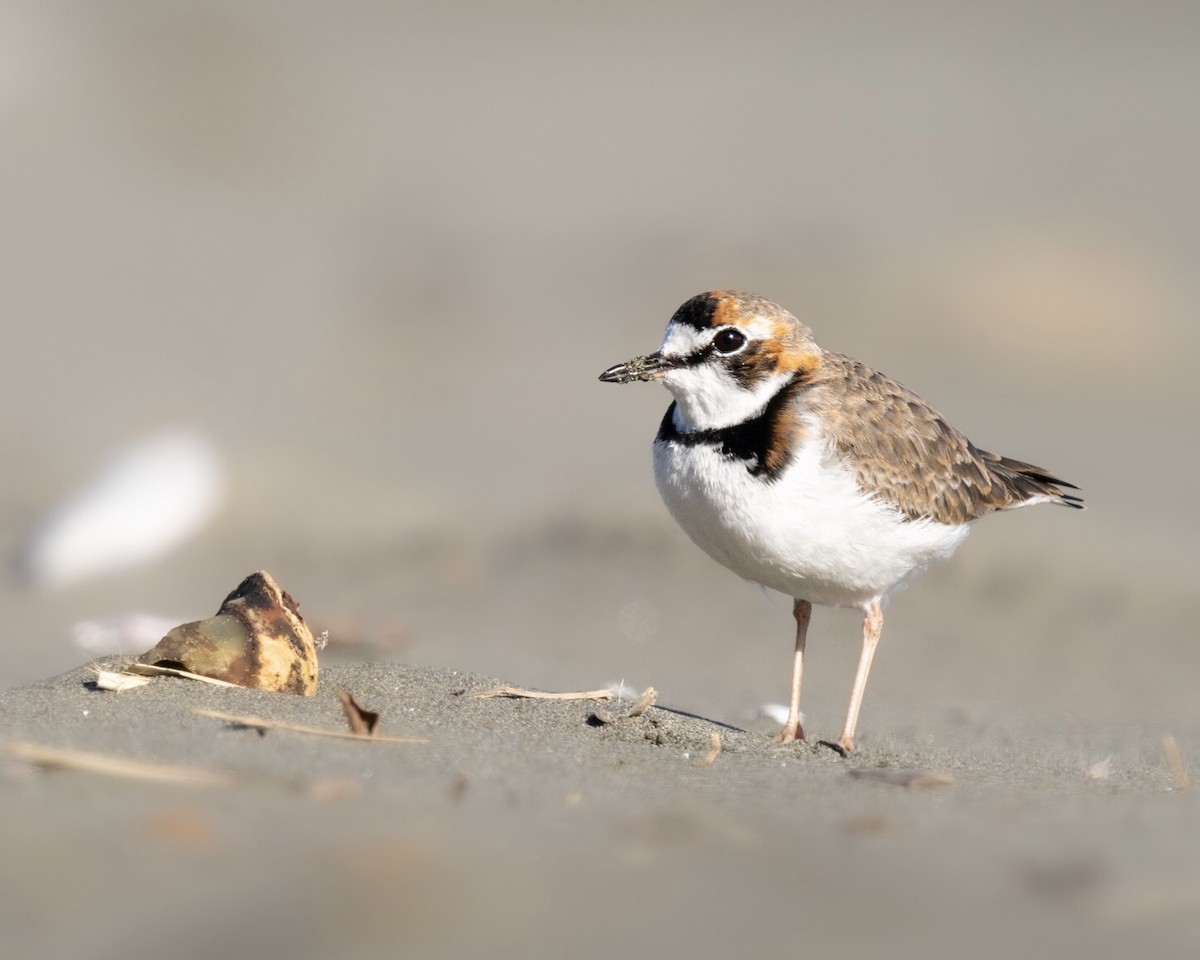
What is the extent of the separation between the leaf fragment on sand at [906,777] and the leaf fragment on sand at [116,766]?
1568mm

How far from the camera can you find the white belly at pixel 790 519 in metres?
4.59

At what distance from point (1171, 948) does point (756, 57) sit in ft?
52.6

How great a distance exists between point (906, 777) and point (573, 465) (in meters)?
5.33

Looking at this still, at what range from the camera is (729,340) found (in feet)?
15.9

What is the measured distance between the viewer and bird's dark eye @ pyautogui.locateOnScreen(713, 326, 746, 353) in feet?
15.9

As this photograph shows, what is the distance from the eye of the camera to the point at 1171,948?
2520mm

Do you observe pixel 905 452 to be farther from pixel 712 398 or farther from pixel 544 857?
pixel 544 857

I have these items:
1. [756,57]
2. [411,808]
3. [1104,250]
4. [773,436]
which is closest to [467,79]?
[756,57]

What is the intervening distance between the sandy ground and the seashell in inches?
5.3


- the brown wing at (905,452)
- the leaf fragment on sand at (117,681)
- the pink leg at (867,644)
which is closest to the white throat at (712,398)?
the brown wing at (905,452)

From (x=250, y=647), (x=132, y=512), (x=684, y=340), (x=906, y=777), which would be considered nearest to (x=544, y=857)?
(x=906, y=777)

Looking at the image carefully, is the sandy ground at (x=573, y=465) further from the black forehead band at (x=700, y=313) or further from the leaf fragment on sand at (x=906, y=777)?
the black forehead band at (x=700, y=313)

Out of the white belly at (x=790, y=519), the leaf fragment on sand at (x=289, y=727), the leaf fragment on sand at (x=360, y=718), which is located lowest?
the leaf fragment on sand at (x=289, y=727)

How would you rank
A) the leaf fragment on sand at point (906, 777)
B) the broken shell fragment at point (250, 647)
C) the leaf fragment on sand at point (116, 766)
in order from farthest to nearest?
the broken shell fragment at point (250, 647) < the leaf fragment on sand at point (906, 777) < the leaf fragment on sand at point (116, 766)
